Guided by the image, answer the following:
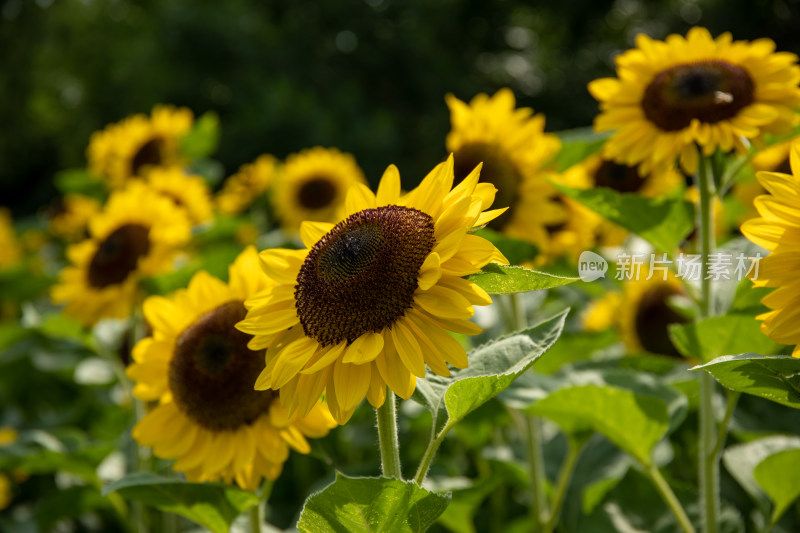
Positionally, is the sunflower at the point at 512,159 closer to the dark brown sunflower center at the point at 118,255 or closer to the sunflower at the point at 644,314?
the sunflower at the point at 644,314

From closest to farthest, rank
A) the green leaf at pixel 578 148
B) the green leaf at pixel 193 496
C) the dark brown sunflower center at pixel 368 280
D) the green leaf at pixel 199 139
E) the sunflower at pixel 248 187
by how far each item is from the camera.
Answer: the dark brown sunflower center at pixel 368 280, the green leaf at pixel 193 496, the green leaf at pixel 578 148, the green leaf at pixel 199 139, the sunflower at pixel 248 187

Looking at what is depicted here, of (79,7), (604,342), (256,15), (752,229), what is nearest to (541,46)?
(256,15)

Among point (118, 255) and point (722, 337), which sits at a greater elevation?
point (722, 337)

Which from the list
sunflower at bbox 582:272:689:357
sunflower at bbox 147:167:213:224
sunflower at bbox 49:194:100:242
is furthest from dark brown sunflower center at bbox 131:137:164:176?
sunflower at bbox 582:272:689:357

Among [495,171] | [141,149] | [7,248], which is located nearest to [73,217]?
[141,149]

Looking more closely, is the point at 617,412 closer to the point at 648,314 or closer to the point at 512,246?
the point at 512,246

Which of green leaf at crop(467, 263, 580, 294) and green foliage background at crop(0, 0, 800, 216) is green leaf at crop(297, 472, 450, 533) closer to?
green leaf at crop(467, 263, 580, 294)

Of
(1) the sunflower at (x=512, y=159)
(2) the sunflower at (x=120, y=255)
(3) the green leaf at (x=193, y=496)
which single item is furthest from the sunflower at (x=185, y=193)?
(3) the green leaf at (x=193, y=496)

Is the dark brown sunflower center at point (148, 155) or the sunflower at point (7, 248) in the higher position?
the dark brown sunflower center at point (148, 155)

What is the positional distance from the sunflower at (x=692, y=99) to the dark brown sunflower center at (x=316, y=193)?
2.28m

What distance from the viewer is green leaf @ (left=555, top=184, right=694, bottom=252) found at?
1.62 metres

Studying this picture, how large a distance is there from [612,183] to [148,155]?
223 cm

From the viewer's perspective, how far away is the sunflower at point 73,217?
13.0ft

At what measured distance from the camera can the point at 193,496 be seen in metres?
1.40
